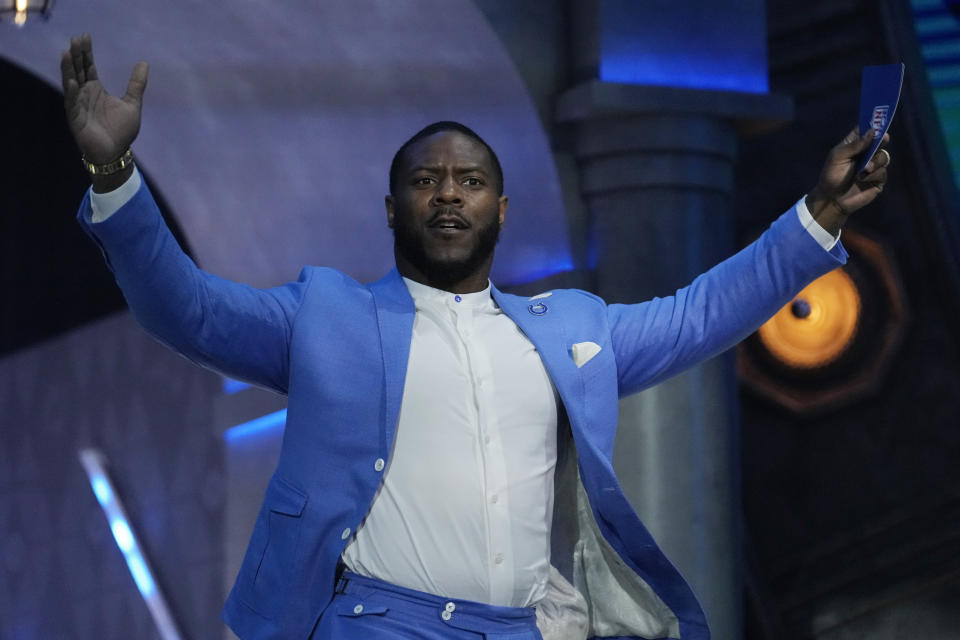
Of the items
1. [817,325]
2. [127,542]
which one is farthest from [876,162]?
[127,542]

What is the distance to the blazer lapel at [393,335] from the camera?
6.73ft

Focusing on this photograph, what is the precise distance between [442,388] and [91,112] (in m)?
0.72

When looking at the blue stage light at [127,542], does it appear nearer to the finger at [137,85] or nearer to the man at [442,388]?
the man at [442,388]

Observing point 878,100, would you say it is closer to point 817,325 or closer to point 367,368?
point 367,368

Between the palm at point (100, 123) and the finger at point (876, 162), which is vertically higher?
the palm at point (100, 123)

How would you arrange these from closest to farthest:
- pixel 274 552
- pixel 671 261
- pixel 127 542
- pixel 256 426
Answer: pixel 274 552, pixel 671 261, pixel 256 426, pixel 127 542

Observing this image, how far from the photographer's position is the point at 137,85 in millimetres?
1863

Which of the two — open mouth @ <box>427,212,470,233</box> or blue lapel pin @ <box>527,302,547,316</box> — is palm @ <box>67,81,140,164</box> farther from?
blue lapel pin @ <box>527,302,547,316</box>

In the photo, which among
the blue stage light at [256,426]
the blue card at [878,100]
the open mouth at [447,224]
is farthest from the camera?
the blue stage light at [256,426]

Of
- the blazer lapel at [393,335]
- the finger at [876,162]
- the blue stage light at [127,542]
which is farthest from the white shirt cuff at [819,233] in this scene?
the blue stage light at [127,542]

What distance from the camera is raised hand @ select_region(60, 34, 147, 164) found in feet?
5.87

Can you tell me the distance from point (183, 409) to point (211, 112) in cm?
177

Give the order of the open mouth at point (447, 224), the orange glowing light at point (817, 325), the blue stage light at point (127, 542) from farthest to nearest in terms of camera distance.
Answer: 1. the orange glowing light at point (817, 325)
2. the blue stage light at point (127, 542)
3. the open mouth at point (447, 224)

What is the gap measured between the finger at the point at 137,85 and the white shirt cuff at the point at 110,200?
0.12 m
